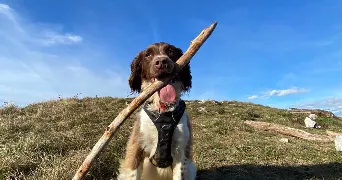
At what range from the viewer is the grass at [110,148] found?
8.65 meters

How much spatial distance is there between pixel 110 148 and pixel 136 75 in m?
3.01

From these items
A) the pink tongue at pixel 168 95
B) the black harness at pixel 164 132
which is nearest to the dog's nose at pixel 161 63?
the pink tongue at pixel 168 95

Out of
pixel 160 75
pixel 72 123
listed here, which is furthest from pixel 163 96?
pixel 72 123

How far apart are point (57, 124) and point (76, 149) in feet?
10.5

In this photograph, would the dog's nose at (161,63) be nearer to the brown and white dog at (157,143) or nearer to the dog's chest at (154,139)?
the brown and white dog at (157,143)

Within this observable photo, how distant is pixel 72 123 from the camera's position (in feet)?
43.9

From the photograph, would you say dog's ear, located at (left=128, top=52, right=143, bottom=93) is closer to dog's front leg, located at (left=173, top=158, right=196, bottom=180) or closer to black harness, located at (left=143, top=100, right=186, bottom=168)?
black harness, located at (left=143, top=100, right=186, bottom=168)

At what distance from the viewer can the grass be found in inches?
340

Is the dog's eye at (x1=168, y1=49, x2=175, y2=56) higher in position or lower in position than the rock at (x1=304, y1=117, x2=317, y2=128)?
lower

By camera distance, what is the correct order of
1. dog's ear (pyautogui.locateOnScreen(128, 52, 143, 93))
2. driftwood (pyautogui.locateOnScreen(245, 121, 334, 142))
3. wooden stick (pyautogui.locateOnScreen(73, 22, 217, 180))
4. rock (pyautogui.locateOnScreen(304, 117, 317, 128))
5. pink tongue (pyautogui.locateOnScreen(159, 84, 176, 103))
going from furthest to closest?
rock (pyautogui.locateOnScreen(304, 117, 317, 128))
driftwood (pyautogui.locateOnScreen(245, 121, 334, 142))
dog's ear (pyautogui.locateOnScreen(128, 52, 143, 93))
pink tongue (pyautogui.locateOnScreen(159, 84, 176, 103))
wooden stick (pyautogui.locateOnScreen(73, 22, 217, 180))

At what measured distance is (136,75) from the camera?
8117 mm

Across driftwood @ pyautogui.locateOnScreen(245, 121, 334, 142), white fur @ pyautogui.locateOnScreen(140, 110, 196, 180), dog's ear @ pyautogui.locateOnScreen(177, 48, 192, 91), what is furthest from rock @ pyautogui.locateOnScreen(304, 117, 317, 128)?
white fur @ pyautogui.locateOnScreen(140, 110, 196, 180)

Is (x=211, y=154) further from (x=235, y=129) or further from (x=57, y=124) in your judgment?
(x=57, y=124)

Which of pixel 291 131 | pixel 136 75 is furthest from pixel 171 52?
pixel 291 131
